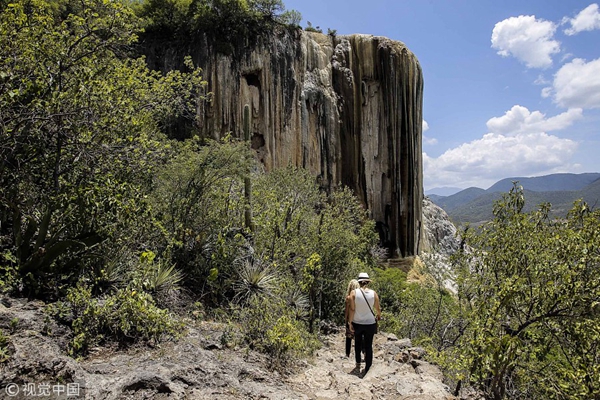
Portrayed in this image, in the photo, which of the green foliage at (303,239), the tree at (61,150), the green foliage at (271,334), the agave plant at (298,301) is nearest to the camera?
the tree at (61,150)

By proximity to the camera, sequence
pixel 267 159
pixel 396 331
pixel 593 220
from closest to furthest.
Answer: pixel 593 220, pixel 396 331, pixel 267 159

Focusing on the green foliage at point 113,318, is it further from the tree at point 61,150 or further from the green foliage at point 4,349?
the green foliage at point 4,349

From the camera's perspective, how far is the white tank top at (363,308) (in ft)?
17.8

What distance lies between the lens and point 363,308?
542 cm

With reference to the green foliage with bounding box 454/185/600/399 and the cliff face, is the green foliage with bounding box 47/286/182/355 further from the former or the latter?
the cliff face

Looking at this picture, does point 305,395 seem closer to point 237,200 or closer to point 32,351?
point 32,351

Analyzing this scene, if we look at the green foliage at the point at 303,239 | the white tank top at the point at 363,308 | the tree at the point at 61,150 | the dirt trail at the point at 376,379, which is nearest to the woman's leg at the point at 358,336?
the white tank top at the point at 363,308

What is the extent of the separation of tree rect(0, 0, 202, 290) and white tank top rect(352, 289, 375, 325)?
354 cm

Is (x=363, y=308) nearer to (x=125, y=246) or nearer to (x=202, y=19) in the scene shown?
(x=125, y=246)

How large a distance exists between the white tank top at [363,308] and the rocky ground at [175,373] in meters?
0.80

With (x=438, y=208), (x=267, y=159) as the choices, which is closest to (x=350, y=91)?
(x=267, y=159)

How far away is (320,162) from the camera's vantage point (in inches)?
947

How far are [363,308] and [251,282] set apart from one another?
8.37 ft

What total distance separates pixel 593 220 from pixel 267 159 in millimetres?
18200
